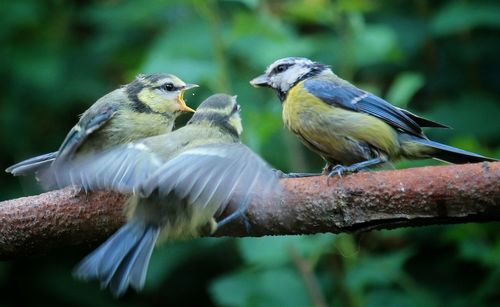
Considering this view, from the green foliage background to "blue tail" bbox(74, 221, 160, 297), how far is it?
87cm

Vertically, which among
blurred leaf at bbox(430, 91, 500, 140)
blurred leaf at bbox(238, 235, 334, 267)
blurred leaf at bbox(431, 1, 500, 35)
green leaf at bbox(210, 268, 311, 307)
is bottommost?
green leaf at bbox(210, 268, 311, 307)

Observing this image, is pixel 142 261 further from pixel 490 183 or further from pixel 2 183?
pixel 2 183

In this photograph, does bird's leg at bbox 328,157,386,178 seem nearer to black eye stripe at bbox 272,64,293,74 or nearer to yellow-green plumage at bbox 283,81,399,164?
→ yellow-green plumage at bbox 283,81,399,164

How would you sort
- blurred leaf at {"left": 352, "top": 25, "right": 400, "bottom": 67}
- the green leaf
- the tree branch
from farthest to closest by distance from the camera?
blurred leaf at {"left": 352, "top": 25, "right": 400, "bottom": 67} → the green leaf → the tree branch

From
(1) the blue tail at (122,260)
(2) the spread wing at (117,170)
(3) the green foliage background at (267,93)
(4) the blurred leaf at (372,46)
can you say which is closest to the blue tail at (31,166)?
(2) the spread wing at (117,170)

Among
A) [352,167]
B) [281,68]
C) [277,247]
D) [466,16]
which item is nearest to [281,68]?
[281,68]

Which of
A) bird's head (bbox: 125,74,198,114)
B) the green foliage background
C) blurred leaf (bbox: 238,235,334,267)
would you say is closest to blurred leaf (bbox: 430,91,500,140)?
the green foliage background

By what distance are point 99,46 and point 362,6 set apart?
1.67 metres

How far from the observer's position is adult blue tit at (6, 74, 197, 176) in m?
2.70

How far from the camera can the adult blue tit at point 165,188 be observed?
2049mm

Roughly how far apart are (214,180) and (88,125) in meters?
0.82

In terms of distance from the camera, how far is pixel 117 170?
2.16 metres

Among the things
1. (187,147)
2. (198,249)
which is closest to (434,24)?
(198,249)

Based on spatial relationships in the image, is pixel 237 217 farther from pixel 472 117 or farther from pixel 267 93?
pixel 472 117
